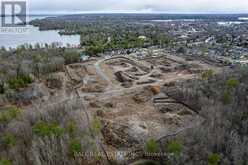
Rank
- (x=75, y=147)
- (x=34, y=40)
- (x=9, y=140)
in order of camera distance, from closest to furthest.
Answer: (x=75, y=147) → (x=9, y=140) → (x=34, y=40)

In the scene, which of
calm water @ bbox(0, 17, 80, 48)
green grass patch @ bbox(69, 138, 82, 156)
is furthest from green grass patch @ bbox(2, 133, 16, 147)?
calm water @ bbox(0, 17, 80, 48)

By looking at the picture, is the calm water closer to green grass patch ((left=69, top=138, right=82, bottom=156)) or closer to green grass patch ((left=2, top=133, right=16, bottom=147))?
green grass patch ((left=2, top=133, right=16, bottom=147))

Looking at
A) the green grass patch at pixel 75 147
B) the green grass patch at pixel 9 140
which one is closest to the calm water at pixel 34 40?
the green grass patch at pixel 9 140

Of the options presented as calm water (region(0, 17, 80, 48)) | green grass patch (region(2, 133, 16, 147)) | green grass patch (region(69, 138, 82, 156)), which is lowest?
green grass patch (region(2, 133, 16, 147))

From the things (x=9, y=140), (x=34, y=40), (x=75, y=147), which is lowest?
(x=9, y=140)

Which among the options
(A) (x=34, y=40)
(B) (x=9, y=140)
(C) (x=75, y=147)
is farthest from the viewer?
(A) (x=34, y=40)

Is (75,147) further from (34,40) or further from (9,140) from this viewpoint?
(34,40)

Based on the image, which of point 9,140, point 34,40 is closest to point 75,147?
point 9,140

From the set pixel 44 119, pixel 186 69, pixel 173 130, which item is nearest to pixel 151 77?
pixel 186 69

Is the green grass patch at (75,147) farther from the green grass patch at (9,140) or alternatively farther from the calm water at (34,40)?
the calm water at (34,40)

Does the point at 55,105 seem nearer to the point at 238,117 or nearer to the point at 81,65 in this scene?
the point at 238,117

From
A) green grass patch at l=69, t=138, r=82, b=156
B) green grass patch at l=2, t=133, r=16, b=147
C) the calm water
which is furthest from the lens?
the calm water
